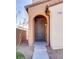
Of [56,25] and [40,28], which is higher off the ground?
[56,25]

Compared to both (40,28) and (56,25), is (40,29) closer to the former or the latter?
(40,28)

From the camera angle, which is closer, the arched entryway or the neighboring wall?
the neighboring wall

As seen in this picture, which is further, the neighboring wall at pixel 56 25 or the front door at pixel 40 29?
the front door at pixel 40 29

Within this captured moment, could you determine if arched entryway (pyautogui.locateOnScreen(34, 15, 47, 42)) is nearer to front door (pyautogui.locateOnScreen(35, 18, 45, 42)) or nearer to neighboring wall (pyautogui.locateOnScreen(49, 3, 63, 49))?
front door (pyautogui.locateOnScreen(35, 18, 45, 42))

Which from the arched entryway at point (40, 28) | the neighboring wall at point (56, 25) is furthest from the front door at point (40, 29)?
the neighboring wall at point (56, 25)

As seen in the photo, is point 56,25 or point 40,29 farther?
point 40,29

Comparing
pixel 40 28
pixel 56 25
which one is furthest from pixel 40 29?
pixel 56 25

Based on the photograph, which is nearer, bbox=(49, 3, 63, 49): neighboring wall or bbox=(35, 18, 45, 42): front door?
bbox=(49, 3, 63, 49): neighboring wall

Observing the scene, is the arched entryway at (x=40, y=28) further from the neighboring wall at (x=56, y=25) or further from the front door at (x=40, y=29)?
the neighboring wall at (x=56, y=25)

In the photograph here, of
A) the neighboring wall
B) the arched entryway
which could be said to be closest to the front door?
the arched entryway
